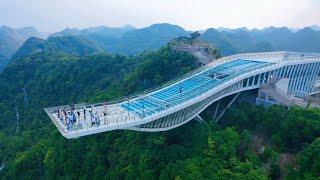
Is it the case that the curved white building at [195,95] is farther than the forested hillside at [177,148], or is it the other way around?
the forested hillside at [177,148]

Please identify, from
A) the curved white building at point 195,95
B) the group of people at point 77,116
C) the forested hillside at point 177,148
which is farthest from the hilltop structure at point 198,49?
the group of people at point 77,116

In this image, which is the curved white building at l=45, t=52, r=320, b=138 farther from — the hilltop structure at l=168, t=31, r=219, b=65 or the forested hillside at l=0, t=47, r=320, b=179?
the hilltop structure at l=168, t=31, r=219, b=65

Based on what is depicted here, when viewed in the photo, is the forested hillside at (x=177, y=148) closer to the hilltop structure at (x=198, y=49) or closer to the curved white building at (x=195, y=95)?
the hilltop structure at (x=198, y=49)

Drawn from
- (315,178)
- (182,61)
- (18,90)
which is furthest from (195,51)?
(18,90)

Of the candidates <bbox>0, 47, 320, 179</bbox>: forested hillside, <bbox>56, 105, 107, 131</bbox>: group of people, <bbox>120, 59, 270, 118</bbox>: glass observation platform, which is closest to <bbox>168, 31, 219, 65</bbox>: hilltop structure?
<bbox>0, 47, 320, 179</bbox>: forested hillside

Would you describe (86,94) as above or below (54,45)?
above

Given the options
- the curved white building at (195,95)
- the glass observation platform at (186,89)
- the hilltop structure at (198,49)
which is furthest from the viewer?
the hilltop structure at (198,49)

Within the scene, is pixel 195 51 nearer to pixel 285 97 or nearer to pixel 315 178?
pixel 285 97

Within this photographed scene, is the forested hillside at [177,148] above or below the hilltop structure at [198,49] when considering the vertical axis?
below

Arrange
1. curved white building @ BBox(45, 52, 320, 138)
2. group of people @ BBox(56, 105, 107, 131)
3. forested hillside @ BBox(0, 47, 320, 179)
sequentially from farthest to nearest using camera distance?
forested hillside @ BBox(0, 47, 320, 179), curved white building @ BBox(45, 52, 320, 138), group of people @ BBox(56, 105, 107, 131)
